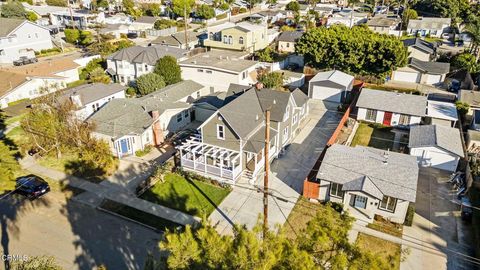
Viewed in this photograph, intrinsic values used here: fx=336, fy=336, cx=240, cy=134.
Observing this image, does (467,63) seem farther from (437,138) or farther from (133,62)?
(133,62)

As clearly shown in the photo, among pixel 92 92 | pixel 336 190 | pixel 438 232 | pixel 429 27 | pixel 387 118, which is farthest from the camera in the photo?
pixel 429 27

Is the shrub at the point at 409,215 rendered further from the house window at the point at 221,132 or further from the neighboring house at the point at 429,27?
the neighboring house at the point at 429,27

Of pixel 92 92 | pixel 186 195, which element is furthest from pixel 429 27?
pixel 186 195

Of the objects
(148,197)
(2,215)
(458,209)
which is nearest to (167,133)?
(148,197)

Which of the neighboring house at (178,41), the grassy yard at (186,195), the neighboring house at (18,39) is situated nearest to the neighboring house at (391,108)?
the grassy yard at (186,195)

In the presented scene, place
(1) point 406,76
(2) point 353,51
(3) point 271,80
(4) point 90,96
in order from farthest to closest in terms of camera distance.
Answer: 1. (1) point 406,76
2. (2) point 353,51
3. (3) point 271,80
4. (4) point 90,96

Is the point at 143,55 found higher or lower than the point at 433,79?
higher

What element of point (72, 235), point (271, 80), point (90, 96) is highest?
point (271, 80)
